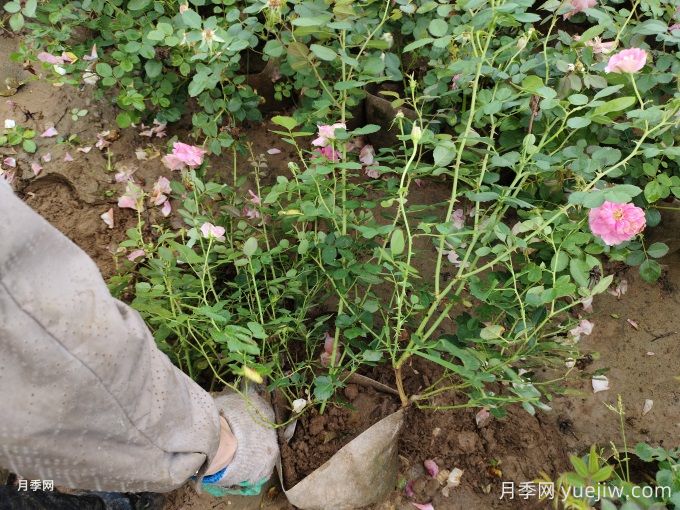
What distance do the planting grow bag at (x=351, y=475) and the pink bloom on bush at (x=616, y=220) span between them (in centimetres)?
72

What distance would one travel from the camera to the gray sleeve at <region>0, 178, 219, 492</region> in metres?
0.75

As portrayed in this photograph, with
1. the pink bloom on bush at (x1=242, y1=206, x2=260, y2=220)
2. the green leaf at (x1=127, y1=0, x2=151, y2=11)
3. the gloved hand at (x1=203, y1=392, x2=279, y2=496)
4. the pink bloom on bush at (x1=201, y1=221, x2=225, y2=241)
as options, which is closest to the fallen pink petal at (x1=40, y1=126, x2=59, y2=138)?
the green leaf at (x1=127, y1=0, x2=151, y2=11)

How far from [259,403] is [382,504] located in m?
0.47

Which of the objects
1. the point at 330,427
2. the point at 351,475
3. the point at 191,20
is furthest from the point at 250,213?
the point at 351,475

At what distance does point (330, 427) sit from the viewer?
1498 millimetres

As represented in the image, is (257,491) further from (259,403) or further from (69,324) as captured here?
(69,324)

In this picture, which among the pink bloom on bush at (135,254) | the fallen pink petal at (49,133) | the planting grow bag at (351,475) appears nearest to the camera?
the planting grow bag at (351,475)

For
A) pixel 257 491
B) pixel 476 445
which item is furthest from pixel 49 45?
pixel 476 445

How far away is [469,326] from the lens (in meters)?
1.34

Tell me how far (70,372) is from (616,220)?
3.64 feet

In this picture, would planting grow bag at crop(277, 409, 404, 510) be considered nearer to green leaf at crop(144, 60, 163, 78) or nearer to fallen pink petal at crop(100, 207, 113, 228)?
fallen pink petal at crop(100, 207, 113, 228)

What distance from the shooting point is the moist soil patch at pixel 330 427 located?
1.46 meters

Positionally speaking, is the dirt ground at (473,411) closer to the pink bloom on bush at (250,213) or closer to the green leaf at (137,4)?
the pink bloom on bush at (250,213)
